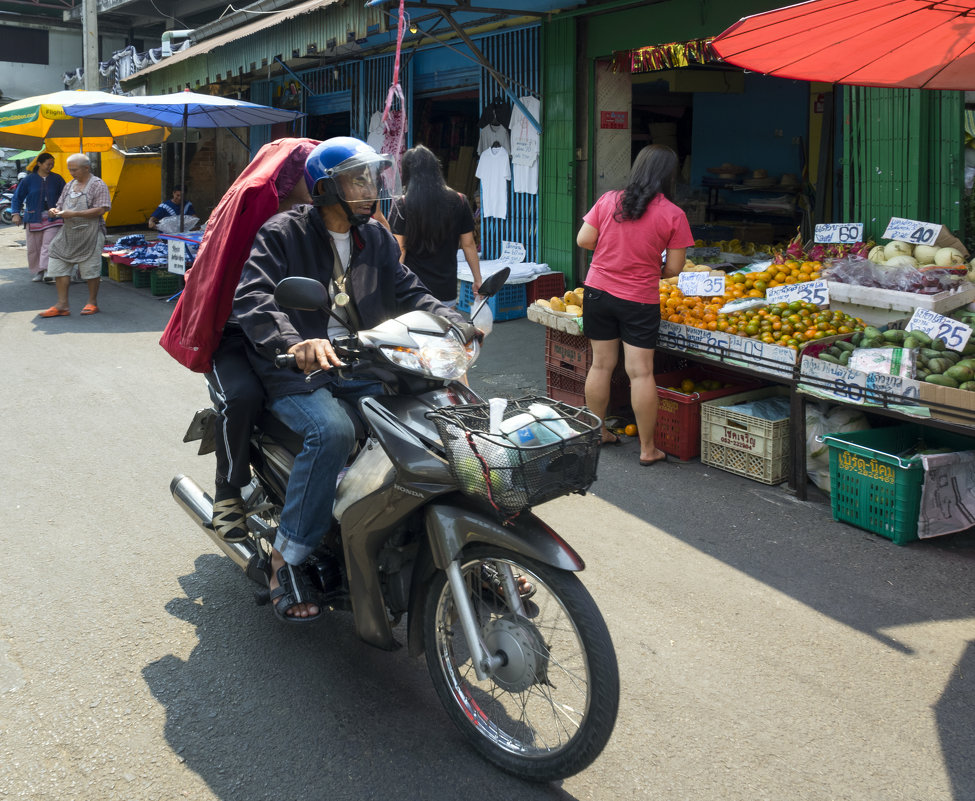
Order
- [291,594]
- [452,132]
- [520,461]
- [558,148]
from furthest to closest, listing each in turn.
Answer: [452,132]
[558,148]
[291,594]
[520,461]

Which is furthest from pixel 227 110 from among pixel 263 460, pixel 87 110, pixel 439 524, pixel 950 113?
pixel 439 524

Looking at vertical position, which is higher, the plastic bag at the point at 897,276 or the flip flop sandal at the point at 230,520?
the plastic bag at the point at 897,276

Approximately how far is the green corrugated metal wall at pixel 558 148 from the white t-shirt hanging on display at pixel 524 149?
0.17 metres

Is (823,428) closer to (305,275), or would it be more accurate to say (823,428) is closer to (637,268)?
(637,268)

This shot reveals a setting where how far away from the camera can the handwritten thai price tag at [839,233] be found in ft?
22.8

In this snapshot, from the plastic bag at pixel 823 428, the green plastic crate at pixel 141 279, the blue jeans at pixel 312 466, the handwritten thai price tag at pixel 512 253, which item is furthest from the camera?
the green plastic crate at pixel 141 279

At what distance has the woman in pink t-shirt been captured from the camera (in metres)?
5.74

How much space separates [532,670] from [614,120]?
819cm

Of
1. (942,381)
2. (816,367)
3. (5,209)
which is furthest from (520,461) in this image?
(5,209)

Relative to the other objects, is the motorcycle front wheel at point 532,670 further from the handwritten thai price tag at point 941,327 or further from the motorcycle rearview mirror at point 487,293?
the handwritten thai price tag at point 941,327

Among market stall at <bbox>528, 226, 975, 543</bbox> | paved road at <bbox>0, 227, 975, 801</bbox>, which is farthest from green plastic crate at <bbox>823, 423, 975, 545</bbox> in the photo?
paved road at <bbox>0, 227, 975, 801</bbox>

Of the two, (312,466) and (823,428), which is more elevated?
(312,466)

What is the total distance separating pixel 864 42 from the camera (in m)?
4.70

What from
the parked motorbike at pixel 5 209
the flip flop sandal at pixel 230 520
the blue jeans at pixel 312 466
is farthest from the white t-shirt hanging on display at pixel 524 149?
the parked motorbike at pixel 5 209
